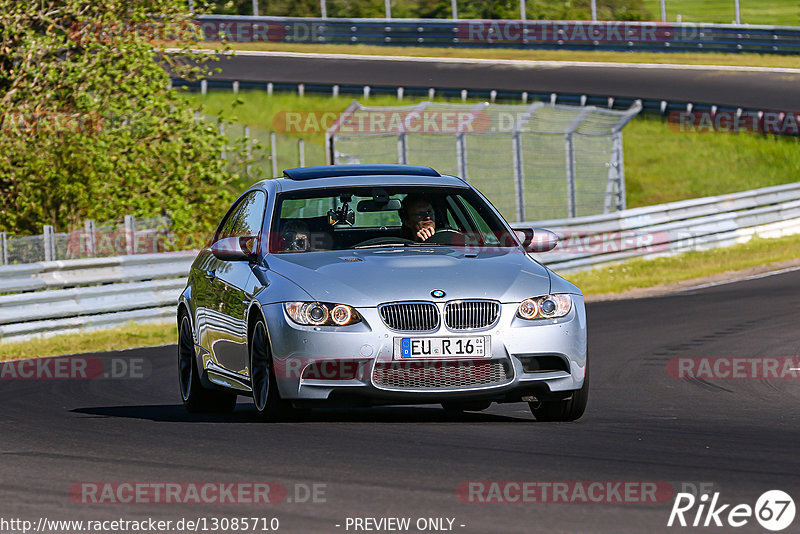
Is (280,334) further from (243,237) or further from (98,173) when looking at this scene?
(98,173)

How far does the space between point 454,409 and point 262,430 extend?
1.95m

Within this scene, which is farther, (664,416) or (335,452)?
(664,416)

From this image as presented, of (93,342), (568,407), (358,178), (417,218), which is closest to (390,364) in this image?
(568,407)

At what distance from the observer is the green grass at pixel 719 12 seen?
50.0m

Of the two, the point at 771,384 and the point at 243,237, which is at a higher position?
the point at 243,237

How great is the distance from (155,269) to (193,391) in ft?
30.2

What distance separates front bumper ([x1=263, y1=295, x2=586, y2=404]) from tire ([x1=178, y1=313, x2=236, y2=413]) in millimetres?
1790

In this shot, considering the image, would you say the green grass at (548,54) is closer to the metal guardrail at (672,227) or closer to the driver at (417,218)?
the metal guardrail at (672,227)

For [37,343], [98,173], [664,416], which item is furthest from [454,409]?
[98,173]

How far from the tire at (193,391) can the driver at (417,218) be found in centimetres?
167

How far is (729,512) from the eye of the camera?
5.95 m

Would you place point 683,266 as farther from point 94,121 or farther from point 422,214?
point 422,214

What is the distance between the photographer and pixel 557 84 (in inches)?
1695

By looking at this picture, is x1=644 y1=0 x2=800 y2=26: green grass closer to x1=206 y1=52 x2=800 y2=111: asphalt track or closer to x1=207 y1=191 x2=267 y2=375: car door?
x1=206 y1=52 x2=800 y2=111: asphalt track
